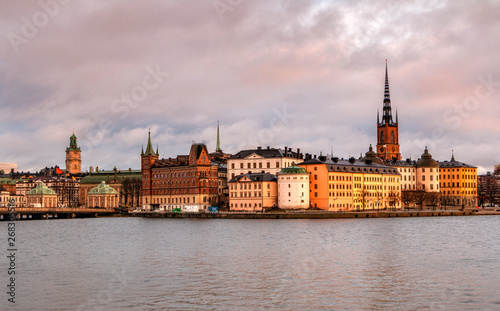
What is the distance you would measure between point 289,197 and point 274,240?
51363 mm

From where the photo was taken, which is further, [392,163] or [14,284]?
[392,163]

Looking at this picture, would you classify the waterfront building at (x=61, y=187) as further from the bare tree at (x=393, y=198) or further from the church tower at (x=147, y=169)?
the bare tree at (x=393, y=198)

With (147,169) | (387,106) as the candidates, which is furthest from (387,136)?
(147,169)

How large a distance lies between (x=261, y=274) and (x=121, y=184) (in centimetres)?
13778

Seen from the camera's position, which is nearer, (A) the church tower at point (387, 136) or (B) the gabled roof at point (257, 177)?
(B) the gabled roof at point (257, 177)

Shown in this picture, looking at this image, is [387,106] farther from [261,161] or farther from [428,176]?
[261,161]

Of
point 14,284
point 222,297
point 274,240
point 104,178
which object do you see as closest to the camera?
point 222,297

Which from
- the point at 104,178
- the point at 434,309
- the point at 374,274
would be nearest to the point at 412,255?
the point at 374,274

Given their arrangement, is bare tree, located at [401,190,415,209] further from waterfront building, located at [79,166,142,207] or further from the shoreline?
waterfront building, located at [79,166,142,207]

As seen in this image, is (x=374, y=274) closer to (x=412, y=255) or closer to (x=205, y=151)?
(x=412, y=255)

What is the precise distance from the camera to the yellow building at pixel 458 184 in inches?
5709

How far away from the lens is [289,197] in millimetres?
108250

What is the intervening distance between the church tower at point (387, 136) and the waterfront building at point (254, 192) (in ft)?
183

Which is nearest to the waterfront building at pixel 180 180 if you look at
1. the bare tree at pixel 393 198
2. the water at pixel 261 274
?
the bare tree at pixel 393 198
